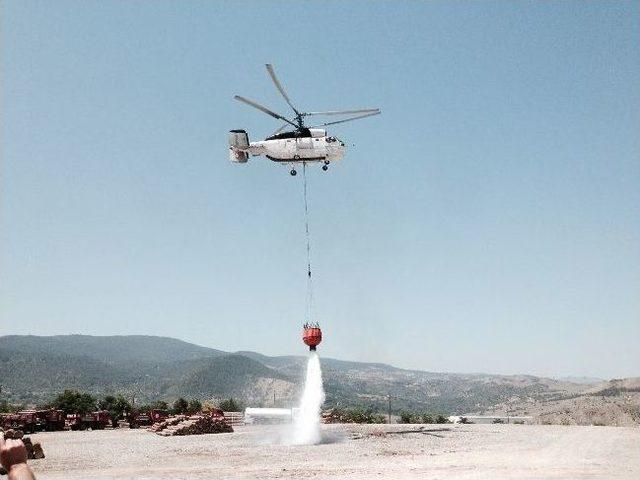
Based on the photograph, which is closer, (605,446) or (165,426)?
(605,446)

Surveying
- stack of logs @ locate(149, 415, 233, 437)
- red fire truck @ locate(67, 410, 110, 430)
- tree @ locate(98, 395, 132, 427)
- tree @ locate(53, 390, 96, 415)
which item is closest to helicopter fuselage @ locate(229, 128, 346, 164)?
stack of logs @ locate(149, 415, 233, 437)

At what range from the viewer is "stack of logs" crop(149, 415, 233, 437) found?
37.3 meters

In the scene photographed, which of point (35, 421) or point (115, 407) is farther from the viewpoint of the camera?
point (115, 407)

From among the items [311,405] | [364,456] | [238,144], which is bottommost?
[364,456]

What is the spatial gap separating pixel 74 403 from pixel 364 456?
131ft

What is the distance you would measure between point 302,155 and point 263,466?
17065 millimetres

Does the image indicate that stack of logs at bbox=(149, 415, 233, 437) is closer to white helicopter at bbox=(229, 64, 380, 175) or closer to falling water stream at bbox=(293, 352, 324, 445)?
falling water stream at bbox=(293, 352, 324, 445)

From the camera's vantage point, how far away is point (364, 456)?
24.6 m

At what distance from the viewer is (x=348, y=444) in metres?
29.6

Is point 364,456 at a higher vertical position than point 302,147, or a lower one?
lower

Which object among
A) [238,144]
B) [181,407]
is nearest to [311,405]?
[238,144]

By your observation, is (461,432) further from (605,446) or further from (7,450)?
Result: (7,450)

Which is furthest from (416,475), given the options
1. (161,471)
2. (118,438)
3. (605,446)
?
(118,438)

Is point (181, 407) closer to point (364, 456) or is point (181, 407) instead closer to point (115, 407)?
point (115, 407)
